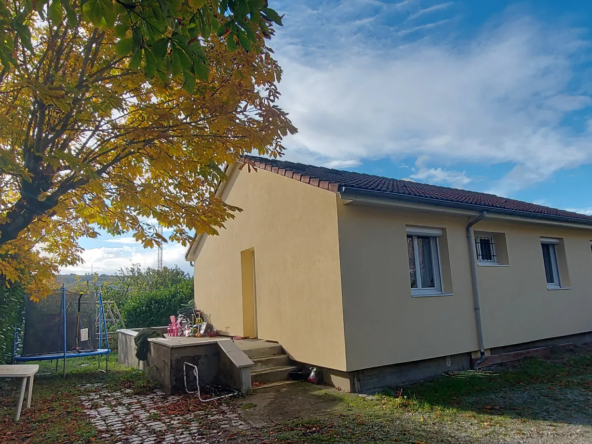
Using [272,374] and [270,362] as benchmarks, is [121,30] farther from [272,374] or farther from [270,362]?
[270,362]

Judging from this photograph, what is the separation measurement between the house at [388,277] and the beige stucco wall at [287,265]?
36mm

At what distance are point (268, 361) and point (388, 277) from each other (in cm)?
312

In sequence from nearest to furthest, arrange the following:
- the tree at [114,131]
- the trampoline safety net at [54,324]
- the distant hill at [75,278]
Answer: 1. the tree at [114,131]
2. the trampoline safety net at [54,324]
3. the distant hill at [75,278]

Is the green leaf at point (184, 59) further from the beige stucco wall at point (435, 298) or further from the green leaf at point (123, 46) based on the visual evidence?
the beige stucco wall at point (435, 298)

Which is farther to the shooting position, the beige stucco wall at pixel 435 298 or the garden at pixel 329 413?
the beige stucco wall at pixel 435 298

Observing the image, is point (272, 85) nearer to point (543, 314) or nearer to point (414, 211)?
point (414, 211)

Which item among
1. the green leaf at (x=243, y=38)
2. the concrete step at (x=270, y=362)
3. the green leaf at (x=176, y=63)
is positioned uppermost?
the green leaf at (x=243, y=38)

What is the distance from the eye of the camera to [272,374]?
8273 millimetres

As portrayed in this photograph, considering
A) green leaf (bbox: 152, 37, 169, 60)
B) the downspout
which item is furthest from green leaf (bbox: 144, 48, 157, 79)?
the downspout

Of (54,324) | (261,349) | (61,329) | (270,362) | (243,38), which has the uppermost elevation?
(243,38)

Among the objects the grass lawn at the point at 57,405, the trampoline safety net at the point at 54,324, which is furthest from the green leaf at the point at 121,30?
the trampoline safety net at the point at 54,324

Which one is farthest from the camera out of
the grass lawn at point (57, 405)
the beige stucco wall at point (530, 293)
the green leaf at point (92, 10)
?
the beige stucco wall at point (530, 293)

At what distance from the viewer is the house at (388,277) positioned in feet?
24.7

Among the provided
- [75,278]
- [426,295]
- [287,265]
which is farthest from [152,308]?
[426,295]
